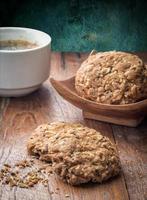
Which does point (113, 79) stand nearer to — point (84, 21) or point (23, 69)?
point (23, 69)

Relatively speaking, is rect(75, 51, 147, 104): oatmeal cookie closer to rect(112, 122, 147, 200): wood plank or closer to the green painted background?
rect(112, 122, 147, 200): wood plank

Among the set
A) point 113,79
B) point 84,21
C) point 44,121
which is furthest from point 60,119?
point 84,21

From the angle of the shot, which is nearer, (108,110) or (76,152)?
(76,152)

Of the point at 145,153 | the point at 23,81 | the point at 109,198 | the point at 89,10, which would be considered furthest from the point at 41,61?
the point at 89,10

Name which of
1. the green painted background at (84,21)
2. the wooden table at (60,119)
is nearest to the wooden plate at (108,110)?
the wooden table at (60,119)

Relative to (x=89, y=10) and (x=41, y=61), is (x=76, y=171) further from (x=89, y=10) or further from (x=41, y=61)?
(x=89, y=10)

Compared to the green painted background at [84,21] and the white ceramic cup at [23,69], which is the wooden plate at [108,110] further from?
the green painted background at [84,21]
